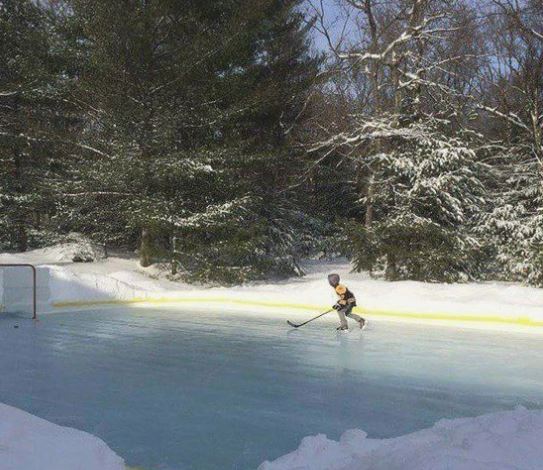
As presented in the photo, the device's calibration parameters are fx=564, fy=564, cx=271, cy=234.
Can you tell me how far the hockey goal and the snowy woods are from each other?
14.8 feet

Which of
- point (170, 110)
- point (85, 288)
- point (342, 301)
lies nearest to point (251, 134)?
point (170, 110)

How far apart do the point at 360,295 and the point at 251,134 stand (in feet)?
31.8

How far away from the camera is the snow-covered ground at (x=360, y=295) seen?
11789 millimetres

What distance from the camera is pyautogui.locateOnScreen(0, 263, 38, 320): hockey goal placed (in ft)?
43.1

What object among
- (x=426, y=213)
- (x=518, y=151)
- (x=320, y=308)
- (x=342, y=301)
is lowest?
(x=320, y=308)

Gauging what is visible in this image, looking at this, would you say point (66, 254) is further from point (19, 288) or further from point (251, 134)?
point (251, 134)

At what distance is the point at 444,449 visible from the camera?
131 inches

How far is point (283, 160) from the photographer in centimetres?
2127

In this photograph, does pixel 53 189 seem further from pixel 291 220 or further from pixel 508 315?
pixel 508 315

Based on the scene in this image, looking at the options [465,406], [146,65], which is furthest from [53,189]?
[465,406]

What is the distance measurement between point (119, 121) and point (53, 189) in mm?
3148

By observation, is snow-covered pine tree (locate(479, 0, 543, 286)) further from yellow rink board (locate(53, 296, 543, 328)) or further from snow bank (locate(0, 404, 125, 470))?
snow bank (locate(0, 404, 125, 470))

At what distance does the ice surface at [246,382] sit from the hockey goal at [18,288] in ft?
6.55

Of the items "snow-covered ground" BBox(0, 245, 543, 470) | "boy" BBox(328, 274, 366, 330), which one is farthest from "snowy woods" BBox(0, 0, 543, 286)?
"boy" BBox(328, 274, 366, 330)
